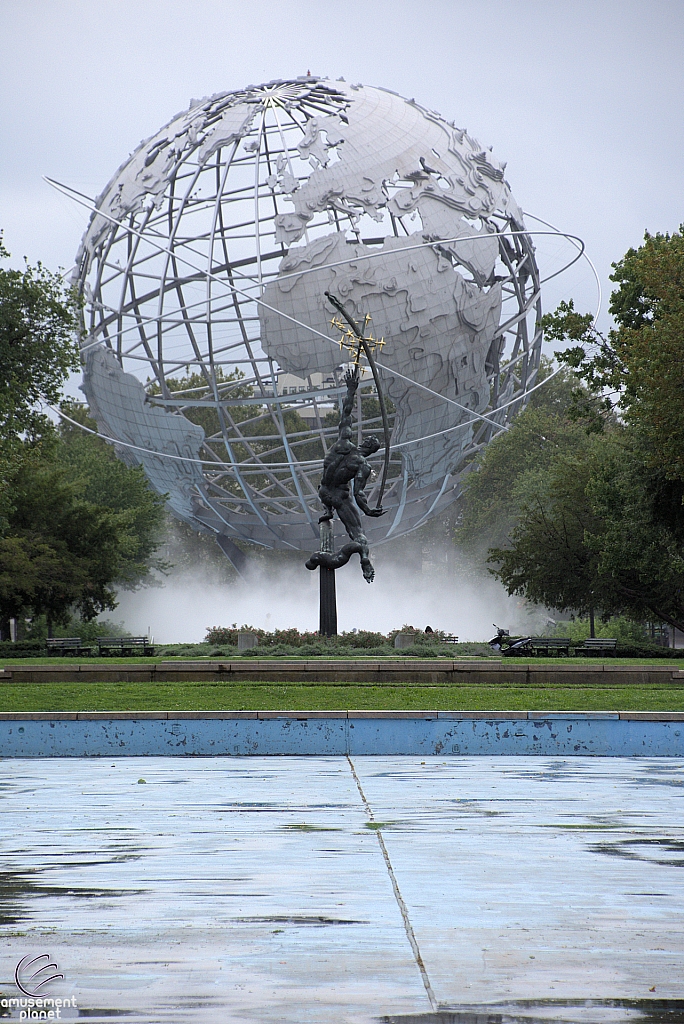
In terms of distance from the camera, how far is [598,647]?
25625 millimetres

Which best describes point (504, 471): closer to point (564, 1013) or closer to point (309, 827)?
point (309, 827)

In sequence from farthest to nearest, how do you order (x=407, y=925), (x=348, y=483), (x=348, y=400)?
1. (x=348, y=483)
2. (x=348, y=400)
3. (x=407, y=925)

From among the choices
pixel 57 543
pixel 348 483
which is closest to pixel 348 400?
pixel 348 483

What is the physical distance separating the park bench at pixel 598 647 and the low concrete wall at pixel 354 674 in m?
7.90

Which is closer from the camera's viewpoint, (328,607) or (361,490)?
(361,490)

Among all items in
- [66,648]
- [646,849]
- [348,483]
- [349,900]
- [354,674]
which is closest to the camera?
[349,900]

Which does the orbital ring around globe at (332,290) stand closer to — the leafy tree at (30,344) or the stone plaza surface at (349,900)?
the leafy tree at (30,344)

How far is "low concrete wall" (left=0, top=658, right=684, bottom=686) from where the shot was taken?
16812 millimetres

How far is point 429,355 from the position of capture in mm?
27641

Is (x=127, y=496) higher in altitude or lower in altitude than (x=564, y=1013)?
higher

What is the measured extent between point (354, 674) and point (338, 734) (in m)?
6.13

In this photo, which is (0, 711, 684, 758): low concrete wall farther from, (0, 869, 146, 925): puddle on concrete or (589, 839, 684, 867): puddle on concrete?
(0, 869, 146, 925): puddle on concrete

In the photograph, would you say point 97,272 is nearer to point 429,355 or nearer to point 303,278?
point 303,278

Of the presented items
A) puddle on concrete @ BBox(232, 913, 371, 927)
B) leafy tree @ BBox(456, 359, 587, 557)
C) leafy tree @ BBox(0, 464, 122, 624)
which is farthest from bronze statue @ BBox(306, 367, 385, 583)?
leafy tree @ BBox(456, 359, 587, 557)
